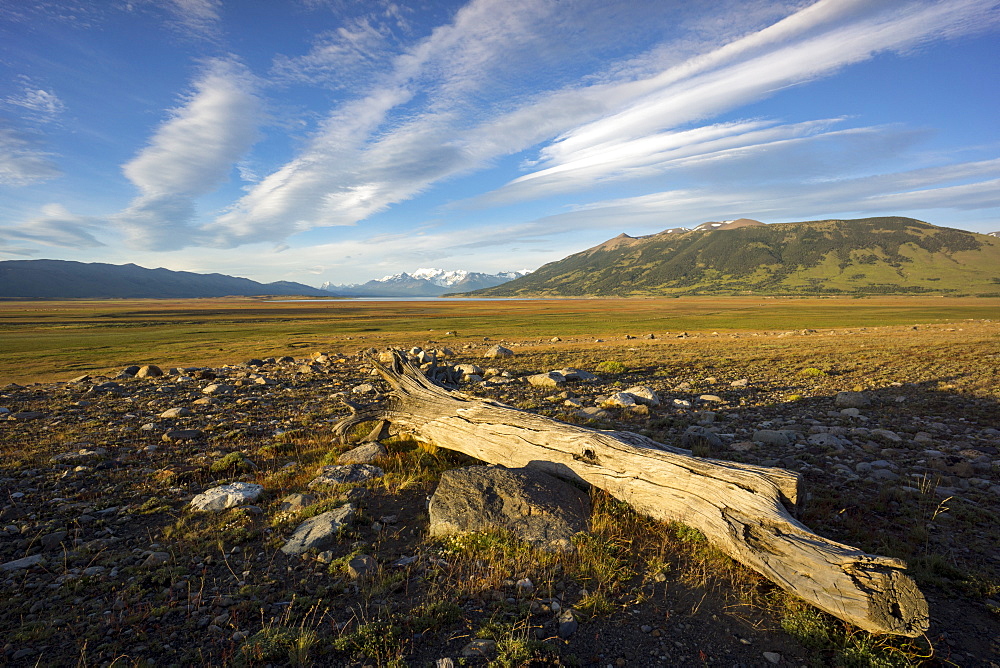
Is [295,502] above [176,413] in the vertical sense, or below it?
above

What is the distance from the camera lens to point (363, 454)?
9.62 m

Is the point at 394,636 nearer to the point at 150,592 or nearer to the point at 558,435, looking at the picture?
the point at 150,592

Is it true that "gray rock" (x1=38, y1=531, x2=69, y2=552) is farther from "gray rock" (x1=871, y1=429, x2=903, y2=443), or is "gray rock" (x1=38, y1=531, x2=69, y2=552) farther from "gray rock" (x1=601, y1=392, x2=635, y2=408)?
"gray rock" (x1=871, y1=429, x2=903, y2=443)

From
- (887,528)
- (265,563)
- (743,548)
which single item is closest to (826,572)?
(743,548)

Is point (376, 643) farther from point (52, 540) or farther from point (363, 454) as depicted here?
point (363, 454)

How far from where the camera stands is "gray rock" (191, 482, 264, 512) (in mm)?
7156

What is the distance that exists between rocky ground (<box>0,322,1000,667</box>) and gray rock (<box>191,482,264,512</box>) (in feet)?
0.16

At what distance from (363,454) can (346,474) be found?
4.06ft

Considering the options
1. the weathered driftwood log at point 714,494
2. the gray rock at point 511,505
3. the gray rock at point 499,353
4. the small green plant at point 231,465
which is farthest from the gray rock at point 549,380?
the small green plant at point 231,465

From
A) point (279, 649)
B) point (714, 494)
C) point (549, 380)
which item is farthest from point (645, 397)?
point (279, 649)

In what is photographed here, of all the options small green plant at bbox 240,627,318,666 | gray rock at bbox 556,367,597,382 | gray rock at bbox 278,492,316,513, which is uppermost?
small green plant at bbox 240,627,318,666

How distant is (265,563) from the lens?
18.3 feet

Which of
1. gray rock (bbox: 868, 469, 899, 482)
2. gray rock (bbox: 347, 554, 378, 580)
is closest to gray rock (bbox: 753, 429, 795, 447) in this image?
gray rock (bbox: 868, 469, 899, 482)

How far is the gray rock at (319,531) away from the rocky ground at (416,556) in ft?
0.14
